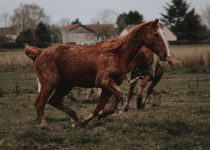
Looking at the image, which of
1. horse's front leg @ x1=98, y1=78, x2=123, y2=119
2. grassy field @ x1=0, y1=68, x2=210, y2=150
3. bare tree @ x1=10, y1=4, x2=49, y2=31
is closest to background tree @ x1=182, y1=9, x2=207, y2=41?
bare tree @ x1=10, y1=4, x2=49, y2=31

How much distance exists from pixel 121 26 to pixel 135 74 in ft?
334

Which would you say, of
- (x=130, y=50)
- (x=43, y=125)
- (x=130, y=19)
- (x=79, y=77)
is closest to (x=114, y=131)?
(x=79, y=77)

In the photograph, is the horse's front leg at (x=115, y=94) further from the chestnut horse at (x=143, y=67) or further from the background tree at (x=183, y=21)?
the background tree at (x=183, y=21)

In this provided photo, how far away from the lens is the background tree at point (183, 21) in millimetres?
88000

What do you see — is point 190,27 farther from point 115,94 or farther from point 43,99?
point 115,94

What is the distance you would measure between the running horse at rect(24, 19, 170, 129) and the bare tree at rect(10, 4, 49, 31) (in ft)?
405

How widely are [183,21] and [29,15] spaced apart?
184 feet

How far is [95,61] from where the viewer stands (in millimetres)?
Result: 11312

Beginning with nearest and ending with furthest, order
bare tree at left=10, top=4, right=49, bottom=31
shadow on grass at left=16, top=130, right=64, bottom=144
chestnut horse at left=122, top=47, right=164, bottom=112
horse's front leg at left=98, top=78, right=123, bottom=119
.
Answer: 1. shadow on grass at left=16, top=130, right=64, bottom=144
2. horse's front leg at left=98, top=78, right=123, bottom=119
3. chestnut horse at left=122, top=47, right=164, bottom=112
4. bare tree at left=10, top=4, right=49, bottom=31

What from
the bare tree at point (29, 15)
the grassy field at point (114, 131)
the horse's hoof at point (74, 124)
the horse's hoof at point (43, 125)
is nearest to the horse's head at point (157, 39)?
the grassy field at point (114, 131)

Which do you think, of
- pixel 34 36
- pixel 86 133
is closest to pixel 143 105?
pixel 86 133

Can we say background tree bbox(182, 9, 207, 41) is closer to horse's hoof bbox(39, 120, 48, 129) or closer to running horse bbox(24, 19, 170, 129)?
running horse bbox(24, 19, 170, 129)

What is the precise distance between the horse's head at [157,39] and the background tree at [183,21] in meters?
73.6

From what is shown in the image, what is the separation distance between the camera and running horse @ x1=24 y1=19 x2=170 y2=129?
1116cm
